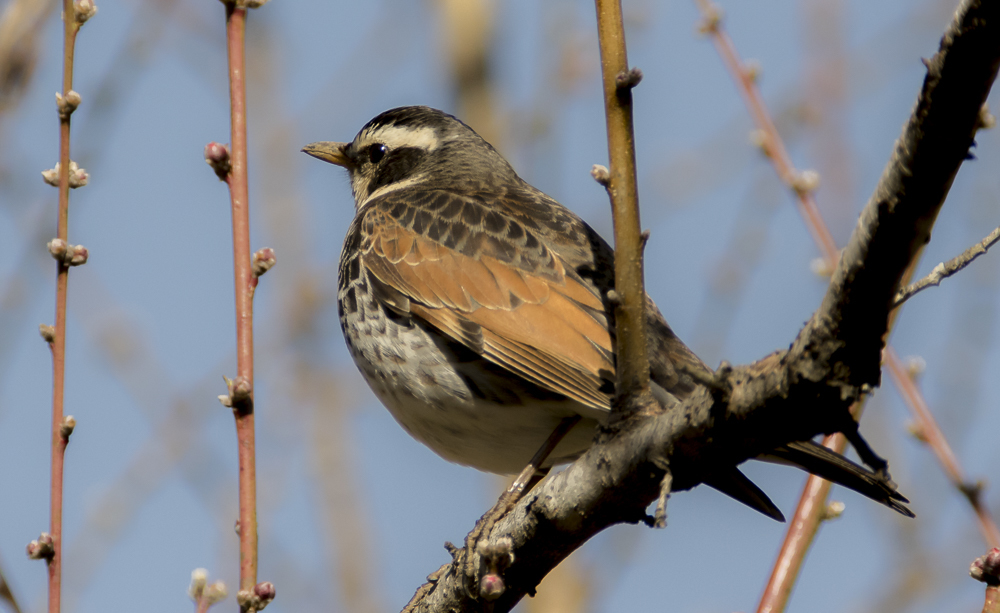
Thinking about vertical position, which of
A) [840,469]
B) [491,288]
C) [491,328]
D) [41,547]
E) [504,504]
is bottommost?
[41,547]

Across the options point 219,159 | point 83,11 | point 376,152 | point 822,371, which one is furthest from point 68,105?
point 376,152

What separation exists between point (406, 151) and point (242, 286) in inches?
144

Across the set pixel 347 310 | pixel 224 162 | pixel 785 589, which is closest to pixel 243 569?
pixel 224 162

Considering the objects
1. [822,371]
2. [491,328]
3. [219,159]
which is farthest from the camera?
[491,328]

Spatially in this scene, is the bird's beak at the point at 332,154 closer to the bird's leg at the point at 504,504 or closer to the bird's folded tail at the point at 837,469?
the bird's leg at the point at 504,504

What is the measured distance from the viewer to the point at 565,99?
28.6 feet

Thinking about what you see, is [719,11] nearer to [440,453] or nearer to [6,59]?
[440,453]

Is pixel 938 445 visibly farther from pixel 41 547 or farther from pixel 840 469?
pixel 41 547

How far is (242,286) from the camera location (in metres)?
2.75

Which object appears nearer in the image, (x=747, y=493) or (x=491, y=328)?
(x=747, y=493)

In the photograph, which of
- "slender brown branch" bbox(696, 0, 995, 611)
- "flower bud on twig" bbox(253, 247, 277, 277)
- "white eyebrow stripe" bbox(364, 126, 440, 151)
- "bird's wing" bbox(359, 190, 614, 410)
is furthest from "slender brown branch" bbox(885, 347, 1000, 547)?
"white eyebrow stripe" bbox(364, 126, 440, 151)

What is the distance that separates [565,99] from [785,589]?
19.4ft

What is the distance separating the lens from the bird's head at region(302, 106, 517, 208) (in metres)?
6.20

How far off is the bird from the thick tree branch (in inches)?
25.3
